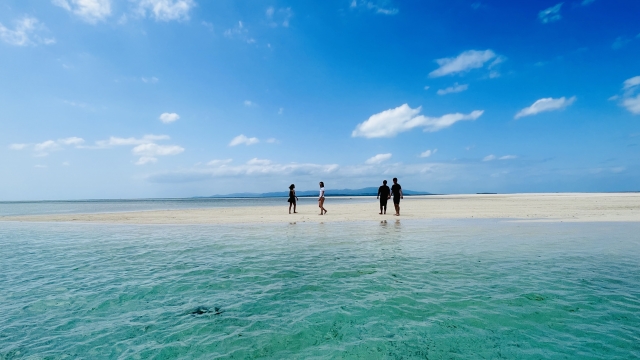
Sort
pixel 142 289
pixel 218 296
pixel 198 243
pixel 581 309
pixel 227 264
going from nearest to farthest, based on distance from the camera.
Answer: pixel 581 309 → pixel 218 296 → pixel 142 289 → pixel 227 264 → pixel 198 243

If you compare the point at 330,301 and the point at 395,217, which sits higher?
the point at 395,217

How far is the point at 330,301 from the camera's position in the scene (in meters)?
7.63

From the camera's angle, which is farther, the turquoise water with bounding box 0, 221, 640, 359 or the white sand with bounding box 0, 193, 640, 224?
the white sand with bounding box 0, 193, 640, 224

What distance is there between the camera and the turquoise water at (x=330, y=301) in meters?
5.54

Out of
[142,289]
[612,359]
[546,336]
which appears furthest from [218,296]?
[612,359]

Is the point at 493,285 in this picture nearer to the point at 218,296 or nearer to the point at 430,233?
the point at 218,296

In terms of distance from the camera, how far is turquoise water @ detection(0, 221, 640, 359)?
554 cm

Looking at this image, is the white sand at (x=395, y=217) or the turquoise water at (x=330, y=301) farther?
the white sand at (x=395, y=217)

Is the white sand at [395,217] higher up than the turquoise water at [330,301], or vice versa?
the white sand at [395,217]

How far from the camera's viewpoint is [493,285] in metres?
8.54

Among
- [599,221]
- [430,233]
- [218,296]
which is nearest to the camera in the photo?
[218,296]

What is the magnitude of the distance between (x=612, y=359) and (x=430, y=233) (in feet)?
42.0

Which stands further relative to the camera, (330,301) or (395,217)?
(395,217)

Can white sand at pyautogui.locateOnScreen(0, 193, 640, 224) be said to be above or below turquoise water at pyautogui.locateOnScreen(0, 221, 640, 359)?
above
